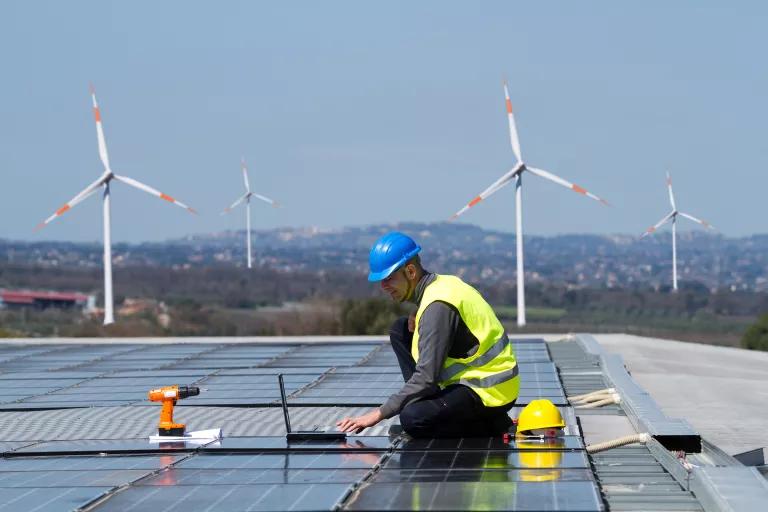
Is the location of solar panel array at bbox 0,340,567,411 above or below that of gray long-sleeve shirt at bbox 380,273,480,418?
below

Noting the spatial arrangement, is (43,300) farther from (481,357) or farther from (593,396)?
(481,357)

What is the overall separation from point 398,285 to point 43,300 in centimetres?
11211

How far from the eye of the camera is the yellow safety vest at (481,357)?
388 inches

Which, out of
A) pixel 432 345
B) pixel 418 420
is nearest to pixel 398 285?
pixel 432 345

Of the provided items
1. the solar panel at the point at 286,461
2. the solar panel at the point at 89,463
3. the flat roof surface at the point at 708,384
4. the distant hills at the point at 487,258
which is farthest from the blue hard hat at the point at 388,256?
the distant hills at the point at 487,258

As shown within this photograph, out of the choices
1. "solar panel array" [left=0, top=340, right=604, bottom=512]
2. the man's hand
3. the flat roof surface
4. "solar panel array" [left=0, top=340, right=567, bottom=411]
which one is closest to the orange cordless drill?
"solar panel array" [left=0, top=340, right=604, bottom=512]

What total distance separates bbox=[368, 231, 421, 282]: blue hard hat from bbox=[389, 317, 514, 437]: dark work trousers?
939mm

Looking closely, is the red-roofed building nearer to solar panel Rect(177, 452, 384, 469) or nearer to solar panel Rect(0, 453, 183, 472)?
solar panel Rect(0, 453, 183, 472)

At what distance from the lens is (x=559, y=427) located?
403 inches

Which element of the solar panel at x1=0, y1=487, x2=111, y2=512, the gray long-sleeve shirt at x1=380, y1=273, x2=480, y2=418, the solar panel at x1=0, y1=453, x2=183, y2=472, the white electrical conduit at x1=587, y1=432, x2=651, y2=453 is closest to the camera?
the solar panel at x1=0, y1=487, x2=111, y2=512

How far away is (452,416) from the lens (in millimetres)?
9898

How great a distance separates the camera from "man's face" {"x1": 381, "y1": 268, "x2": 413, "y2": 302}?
9.88m

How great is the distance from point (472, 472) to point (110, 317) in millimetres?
52171

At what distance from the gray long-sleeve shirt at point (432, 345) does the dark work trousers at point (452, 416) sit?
0.07 m
